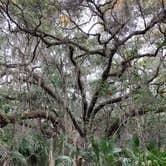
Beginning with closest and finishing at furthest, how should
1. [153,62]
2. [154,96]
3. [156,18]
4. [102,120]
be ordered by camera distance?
[156,18]
[154,96]
[153,62]
[102,120]

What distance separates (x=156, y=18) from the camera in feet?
16.2

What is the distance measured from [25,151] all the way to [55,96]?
1.20m

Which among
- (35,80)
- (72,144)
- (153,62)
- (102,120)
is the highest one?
(153,62)

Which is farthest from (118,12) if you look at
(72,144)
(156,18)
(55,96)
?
(72,144)

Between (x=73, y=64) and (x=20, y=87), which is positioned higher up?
(x=73, y=64)

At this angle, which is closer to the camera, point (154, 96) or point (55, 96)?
point (55, 96)

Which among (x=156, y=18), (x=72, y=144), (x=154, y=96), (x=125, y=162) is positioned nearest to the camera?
(x=125, y=162)

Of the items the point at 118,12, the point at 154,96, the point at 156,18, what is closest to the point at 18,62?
the point at 118,12

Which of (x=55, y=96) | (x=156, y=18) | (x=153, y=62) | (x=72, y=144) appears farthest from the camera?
(x=153, y=62)

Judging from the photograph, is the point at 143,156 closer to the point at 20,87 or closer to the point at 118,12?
the point at 20,87

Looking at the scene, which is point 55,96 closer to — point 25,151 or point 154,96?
point 25,151

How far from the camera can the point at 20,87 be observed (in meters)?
4.81

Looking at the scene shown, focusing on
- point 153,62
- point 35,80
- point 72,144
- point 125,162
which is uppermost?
point 153,62

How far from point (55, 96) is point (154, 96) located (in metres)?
1.89
